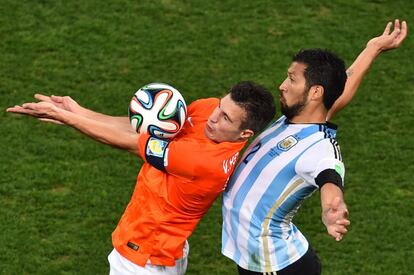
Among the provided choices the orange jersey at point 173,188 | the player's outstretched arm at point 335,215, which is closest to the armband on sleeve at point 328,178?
the player's outstretched arm at point 335,215

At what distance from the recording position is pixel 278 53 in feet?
42.5

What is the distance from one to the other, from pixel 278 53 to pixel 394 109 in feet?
5.72

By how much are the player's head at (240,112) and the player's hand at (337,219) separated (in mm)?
1132

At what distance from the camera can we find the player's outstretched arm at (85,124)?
6988mm

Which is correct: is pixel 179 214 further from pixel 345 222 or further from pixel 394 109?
pixel 394 109

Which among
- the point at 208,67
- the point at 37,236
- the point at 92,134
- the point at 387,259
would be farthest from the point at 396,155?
the point at 92,134

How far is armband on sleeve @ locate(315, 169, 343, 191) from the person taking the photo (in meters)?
6.56

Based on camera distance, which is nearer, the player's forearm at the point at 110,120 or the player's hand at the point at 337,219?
the player's hand at the point at 337,219

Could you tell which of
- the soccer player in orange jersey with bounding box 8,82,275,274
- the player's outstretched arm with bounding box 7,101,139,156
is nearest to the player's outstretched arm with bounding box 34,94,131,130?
the soccer player in orange jersey with bounding box 8,82,275,274

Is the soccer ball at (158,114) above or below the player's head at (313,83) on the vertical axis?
below

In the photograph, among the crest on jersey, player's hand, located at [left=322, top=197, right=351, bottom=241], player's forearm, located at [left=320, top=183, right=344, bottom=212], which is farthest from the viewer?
the crest on jersey

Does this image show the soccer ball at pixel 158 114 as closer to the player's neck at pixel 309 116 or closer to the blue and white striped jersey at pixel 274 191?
the blue and white striped jersey at pixel 274 191

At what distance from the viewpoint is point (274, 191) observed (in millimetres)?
7117

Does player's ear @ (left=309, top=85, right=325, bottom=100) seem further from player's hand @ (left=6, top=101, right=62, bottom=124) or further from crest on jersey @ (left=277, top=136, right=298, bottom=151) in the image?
player's hand @ (left=6, top=101, right=62, bottom=124)
